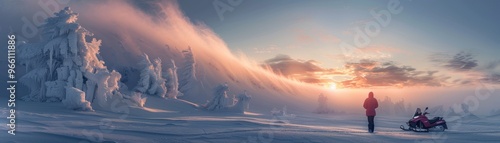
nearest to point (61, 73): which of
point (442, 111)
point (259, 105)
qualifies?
point (259, 105)

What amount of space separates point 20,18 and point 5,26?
564 cm

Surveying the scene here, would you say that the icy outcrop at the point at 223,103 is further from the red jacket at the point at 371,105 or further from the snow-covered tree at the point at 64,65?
the red jacket at the point at 371,105

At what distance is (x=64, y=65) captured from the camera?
1183 inches

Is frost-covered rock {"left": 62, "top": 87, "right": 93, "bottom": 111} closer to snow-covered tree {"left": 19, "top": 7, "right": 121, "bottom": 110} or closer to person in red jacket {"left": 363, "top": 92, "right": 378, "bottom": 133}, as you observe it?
snow-covered tree {"left": 19, "top": 7, "right": 121, "bottom": 110}

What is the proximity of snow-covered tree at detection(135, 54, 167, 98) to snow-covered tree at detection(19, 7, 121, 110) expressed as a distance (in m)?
11.2

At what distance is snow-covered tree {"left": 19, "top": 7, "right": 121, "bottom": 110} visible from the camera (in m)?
27.7

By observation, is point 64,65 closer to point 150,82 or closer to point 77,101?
point 77,101

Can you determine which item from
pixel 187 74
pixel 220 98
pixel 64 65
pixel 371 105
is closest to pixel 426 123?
pixel 371 105

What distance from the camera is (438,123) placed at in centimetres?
1822

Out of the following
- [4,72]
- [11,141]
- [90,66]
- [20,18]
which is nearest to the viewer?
[11,141]

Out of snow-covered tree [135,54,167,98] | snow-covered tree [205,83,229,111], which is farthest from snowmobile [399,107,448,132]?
snow-covered tree [135,54,167,98]

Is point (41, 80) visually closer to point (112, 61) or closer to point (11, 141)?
point (11, 141)

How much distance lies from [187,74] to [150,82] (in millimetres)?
12075

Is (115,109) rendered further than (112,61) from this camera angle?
No
